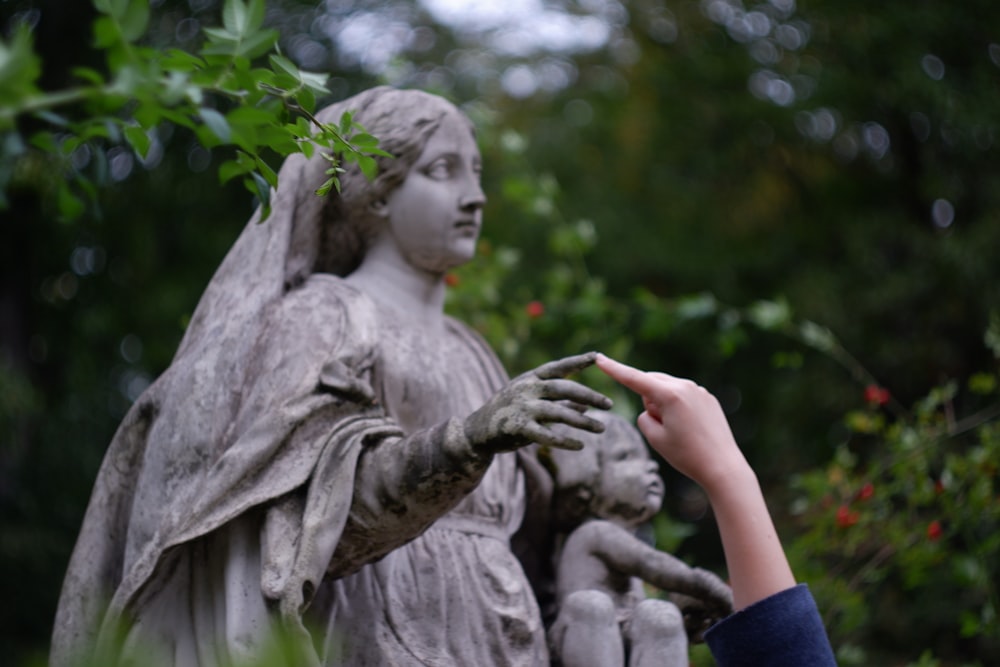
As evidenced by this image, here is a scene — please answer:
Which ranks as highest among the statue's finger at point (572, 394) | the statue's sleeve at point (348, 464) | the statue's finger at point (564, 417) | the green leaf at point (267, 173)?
the green leaf at point (267, 173)

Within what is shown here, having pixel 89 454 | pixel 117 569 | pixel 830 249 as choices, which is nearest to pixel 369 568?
pixel 117 569

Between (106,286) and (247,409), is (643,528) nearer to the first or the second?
(247,409)

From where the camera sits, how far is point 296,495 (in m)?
3.16

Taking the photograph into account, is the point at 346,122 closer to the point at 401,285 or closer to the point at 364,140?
the point at 364,140

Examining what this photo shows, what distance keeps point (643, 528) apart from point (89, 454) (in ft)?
23.7

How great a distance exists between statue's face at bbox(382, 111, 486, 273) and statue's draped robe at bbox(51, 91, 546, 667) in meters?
0.23

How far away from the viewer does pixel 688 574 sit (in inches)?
143

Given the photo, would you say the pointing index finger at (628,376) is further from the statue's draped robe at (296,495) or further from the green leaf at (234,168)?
the green leaf at (234,168)

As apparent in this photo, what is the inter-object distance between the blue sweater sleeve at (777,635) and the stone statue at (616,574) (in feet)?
2.24

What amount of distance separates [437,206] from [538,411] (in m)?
1.03

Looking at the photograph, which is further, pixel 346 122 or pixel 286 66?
pixel 346 122

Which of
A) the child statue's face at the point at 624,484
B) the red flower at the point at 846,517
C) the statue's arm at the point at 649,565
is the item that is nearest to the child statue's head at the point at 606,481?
the child statue's face at the point at 624,484

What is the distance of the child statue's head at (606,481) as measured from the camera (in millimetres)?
3764

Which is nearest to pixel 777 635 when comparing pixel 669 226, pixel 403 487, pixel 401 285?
pixel 403 487
